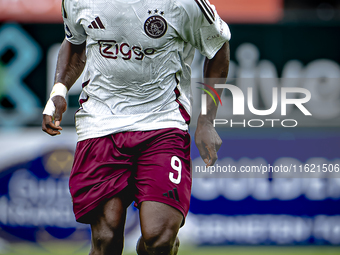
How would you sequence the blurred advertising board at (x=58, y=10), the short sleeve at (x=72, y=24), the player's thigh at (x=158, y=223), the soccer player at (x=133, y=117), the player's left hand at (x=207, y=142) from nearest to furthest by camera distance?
the player's thigh at (x=158, y=223), the soccer player at (x=133, y=117), the short sleeve at (x=72, y=24), the player's left hand at (x=207, y=142), the blurred advertising board at (x=58, y=10)

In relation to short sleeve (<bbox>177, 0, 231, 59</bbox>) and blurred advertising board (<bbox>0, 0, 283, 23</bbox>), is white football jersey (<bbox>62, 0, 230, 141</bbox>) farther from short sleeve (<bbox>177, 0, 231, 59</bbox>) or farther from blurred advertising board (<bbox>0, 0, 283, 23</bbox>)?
blurred advertising board (<bbox>0, 0, 283, 23</bbox>)

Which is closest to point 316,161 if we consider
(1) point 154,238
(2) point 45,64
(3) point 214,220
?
(3) point 214,220

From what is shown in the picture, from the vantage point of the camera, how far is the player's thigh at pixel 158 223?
215cm

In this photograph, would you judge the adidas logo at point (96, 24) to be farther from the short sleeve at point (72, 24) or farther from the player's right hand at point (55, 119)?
the player's right hand at point (55, 119)

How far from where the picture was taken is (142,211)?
7.22 ft

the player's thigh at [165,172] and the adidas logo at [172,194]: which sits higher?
the player's thigh at [165,172]

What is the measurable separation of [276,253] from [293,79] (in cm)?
178

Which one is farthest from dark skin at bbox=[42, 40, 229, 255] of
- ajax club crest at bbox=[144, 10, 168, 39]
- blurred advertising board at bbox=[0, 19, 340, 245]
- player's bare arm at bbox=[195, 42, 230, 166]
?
blurred advertising board at bbox=[0, 19, 340, 245]

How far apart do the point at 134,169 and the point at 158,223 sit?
301 millimetres

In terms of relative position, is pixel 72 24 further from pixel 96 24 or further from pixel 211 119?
pixel 211 119

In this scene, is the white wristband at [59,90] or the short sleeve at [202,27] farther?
the white wristband at [59,90]

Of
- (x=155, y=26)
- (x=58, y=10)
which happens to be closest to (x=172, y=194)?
(x=155, y=26)

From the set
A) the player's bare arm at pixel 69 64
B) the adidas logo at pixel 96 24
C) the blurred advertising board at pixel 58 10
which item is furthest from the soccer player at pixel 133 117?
the blurred advertising board at pixel 58 10

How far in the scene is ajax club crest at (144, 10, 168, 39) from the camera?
7.45 feet
